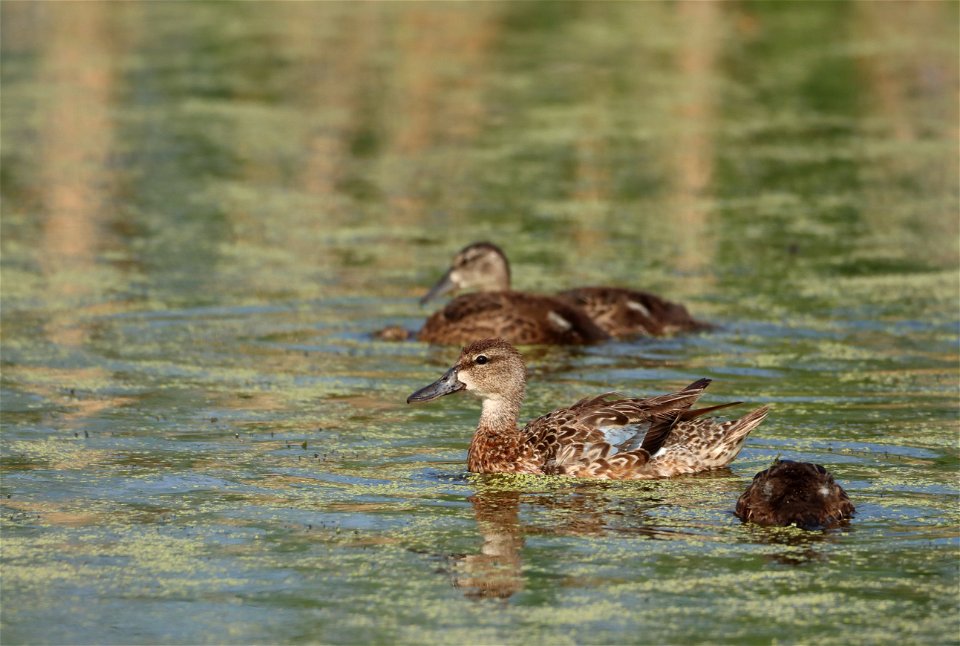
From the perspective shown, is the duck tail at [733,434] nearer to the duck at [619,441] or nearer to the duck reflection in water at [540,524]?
the duck at [619,441]

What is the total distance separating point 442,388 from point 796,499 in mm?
2462

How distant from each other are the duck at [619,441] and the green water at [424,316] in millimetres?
166

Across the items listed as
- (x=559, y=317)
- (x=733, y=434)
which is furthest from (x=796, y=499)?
(x=559, y=317)

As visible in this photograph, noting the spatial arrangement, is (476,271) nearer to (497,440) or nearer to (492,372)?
(492,372)

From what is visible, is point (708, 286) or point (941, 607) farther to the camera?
point (708, 286)

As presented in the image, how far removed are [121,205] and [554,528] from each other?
10844mm

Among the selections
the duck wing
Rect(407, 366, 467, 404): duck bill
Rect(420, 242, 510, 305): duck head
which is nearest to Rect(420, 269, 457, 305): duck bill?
Rect(420, 242, 510, 305): duck head

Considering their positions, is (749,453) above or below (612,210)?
below

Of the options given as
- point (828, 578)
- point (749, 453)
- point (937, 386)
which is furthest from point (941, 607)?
point (937, 386)

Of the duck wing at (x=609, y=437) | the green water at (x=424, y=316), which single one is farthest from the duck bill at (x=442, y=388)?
the duck wing at (x=609, y=437)

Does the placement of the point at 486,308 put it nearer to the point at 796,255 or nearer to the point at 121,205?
the point at 796,255

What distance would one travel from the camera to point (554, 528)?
8250mm

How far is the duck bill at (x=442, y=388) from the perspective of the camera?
981cm

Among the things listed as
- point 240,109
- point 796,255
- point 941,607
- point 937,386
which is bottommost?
point 941,607
